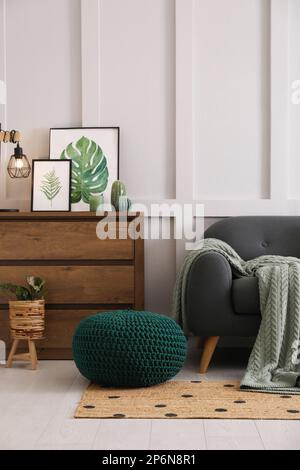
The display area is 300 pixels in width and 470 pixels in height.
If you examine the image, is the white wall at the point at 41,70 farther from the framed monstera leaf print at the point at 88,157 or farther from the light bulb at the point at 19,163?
the light bulb at the point at 19,163

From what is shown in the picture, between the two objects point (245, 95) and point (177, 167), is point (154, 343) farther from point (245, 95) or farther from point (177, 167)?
point (245, 95)

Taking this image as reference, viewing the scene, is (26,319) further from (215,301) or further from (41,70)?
(41,70)

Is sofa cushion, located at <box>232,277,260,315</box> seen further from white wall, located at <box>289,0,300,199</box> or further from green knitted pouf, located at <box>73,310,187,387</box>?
white wall, located at <box>289,0,300,199</box>

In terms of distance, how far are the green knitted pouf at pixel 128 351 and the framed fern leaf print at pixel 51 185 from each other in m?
1.15

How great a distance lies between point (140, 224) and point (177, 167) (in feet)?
1.81

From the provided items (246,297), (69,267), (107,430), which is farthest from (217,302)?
(107,430)

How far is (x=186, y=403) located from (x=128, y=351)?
362mm

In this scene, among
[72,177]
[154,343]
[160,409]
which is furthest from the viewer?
[72,177]

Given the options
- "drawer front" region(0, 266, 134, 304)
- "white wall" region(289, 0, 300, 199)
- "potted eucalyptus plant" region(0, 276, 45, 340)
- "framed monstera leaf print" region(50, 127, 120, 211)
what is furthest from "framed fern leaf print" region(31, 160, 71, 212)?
"white wall" region(289, 0, 300, 199)

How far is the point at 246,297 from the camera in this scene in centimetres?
340

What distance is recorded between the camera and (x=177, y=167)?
423cm

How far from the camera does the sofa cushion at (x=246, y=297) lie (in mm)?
3396
